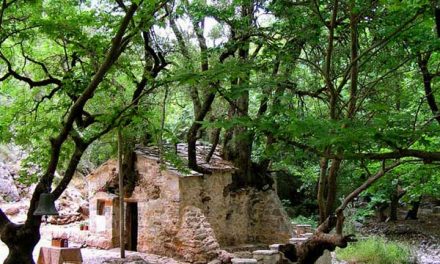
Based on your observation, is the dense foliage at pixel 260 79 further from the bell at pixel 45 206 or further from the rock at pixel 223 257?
the rock at pixel 223 257

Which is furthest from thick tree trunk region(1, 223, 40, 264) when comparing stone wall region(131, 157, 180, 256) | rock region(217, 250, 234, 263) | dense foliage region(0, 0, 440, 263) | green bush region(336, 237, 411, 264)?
green bush region(336, 237, 411, 264)

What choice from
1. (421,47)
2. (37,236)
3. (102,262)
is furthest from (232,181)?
(421,47)

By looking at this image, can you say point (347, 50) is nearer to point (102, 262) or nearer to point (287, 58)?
point (287, 58)

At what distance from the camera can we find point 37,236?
6.89m

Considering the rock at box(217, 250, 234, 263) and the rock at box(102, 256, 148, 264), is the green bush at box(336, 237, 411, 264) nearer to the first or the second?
the rock at box(217, 250, 234, 263)

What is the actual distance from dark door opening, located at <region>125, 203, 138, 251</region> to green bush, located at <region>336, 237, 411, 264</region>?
6.04m

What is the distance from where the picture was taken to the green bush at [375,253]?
13.1 meters

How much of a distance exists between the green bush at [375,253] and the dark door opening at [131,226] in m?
6.04

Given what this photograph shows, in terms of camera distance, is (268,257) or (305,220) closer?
(268,257)

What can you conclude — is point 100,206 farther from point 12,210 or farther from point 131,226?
point 12,210

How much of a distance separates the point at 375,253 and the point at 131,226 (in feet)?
23.0

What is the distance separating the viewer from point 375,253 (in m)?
13.3

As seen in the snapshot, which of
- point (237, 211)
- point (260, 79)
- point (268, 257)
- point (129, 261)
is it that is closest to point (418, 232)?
point (237, 211)

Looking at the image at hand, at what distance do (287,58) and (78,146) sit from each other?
141 inches
